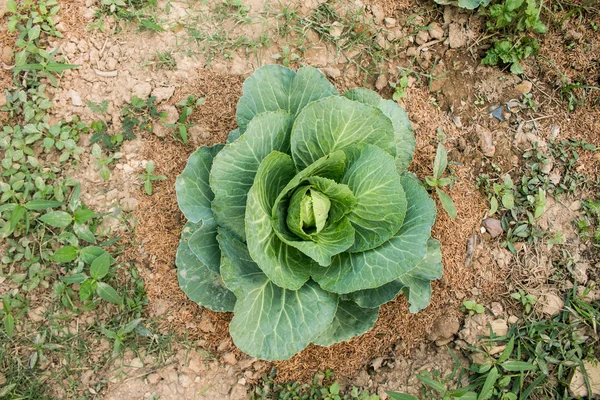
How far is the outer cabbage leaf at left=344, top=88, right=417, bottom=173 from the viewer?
9.16 ft

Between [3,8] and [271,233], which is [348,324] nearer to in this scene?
[271,233]

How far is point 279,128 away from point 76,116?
1437 millimetres

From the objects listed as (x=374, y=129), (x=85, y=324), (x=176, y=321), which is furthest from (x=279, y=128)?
(x=85, y=324)

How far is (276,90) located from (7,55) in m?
1.76

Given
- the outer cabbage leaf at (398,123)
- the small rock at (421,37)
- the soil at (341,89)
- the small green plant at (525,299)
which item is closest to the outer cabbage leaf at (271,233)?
the outer cabbage leaf at (398,123)

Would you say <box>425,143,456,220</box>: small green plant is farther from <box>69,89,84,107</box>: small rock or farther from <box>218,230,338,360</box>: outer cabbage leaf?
<box>69,89,84,107</box>: small rock

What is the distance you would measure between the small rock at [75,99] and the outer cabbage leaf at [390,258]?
181 centimetres

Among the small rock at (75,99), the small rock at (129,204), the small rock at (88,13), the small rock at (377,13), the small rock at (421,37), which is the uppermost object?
the small rock at (377,13)

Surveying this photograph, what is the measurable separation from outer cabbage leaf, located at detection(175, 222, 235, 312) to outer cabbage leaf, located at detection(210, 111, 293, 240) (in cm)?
28

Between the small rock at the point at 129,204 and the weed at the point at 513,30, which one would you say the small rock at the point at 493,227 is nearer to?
the weed at the point at 513,30

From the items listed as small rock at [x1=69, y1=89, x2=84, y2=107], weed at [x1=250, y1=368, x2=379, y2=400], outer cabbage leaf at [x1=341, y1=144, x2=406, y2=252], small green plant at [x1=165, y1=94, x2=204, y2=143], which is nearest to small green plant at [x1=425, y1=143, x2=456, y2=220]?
outer cabbage leaf at [x1=341, y1=144, x2=406, y2=252]

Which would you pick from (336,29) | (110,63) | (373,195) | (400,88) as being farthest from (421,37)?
(110,63)

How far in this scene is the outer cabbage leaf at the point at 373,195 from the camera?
7.93ft

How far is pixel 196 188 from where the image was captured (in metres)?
2.59
